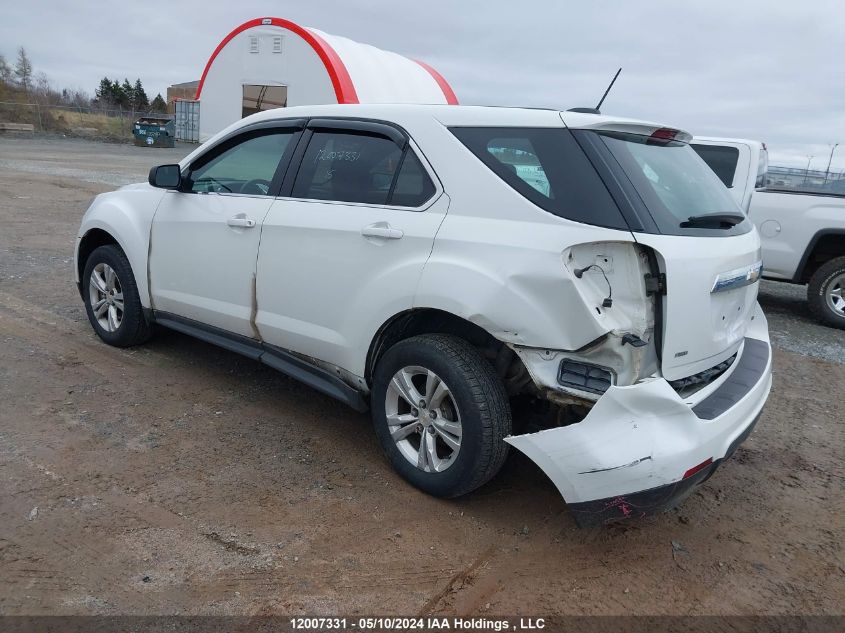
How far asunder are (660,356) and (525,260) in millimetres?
670

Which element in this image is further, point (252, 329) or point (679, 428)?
point (252, 329)

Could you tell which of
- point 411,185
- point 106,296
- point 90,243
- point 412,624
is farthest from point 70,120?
point 412,624

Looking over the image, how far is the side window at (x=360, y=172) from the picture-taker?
328 centimetres

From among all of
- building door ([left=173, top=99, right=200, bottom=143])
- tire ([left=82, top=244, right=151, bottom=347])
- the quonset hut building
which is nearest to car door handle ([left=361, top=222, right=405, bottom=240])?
tire ([left=82, top=244, right=151, bottom=347])

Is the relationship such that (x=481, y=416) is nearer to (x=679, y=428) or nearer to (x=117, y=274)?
(x=679, y=428)

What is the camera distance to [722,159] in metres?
7.80

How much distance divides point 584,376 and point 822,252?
626 cm

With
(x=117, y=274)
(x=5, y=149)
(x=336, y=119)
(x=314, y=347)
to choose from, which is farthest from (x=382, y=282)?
(x=5, y=149)

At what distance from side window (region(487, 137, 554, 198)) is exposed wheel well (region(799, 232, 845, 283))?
580cm

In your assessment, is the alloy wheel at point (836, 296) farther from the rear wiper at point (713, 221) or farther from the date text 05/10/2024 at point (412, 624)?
the date text 05/10/2024 at point (412, 624)

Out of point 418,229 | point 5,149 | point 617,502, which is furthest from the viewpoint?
point 5,149

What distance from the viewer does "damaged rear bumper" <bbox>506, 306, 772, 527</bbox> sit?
2.55m

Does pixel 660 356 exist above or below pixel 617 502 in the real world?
above

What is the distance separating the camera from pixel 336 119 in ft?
12.1
